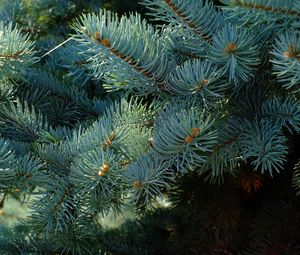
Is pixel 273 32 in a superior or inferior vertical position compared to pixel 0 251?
superior

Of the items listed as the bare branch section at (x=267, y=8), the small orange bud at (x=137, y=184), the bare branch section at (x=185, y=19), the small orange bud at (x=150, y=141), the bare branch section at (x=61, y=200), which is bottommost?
the bare branch section at (x=61, y=200)

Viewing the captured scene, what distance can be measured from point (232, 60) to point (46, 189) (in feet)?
1.04

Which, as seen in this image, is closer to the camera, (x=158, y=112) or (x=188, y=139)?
(x=188, y=139)

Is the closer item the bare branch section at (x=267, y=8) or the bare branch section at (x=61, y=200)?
the bare branch section at (x=267, y=8)

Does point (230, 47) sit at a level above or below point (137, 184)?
above

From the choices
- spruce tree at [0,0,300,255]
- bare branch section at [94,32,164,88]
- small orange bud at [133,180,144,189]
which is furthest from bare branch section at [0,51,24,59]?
small orange bud at [133,180,144,189]

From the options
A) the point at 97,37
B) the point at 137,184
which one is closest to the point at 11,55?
the point at 97,37

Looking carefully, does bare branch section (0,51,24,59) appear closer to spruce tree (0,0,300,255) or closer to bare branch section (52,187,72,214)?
spruce tree (0,0,300,255)

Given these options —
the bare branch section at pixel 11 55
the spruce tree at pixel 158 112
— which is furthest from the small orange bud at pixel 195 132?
the bare branch section at pixel 11 55

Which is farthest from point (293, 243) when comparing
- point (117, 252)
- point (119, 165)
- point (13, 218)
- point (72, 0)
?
point (13, 218)

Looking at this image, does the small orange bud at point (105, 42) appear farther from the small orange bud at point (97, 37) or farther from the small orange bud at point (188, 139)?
the small orange bud at point (188, 139)

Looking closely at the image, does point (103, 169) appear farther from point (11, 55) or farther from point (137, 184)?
point (11, 55)

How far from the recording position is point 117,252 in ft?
4.15

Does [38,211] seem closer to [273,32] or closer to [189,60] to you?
[189,60]
